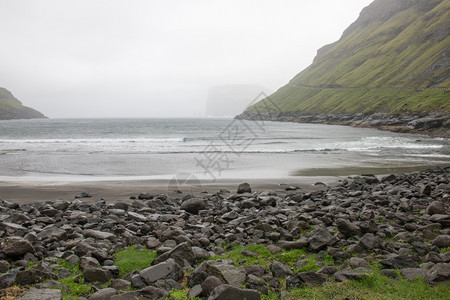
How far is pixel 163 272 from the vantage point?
707 centimetres

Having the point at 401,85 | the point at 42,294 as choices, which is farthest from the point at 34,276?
the point at 401,85

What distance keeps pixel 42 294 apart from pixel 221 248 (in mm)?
4557

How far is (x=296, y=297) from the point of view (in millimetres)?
6094

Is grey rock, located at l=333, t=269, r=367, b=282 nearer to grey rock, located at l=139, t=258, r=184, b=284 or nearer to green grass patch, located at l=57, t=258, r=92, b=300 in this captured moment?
grey rock, located at l=139, t=258, r=184, b=284

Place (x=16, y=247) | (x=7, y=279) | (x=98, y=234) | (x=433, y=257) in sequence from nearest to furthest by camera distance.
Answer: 1. (x=7, y=279)
2. (x=433, y=257)
3. (x=16, y=247)
4. (x=98, y=234)

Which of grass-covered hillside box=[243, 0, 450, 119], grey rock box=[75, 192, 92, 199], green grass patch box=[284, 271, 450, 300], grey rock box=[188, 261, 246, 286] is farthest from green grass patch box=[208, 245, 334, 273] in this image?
grass-covered hillside box=[243, 0, 450, 119]

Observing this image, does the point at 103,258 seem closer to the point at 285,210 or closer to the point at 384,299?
the point at 384,299

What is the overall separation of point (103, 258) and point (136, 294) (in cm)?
242

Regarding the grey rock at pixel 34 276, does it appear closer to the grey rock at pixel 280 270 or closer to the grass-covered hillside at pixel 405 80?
the grey rock at pixel 280 270

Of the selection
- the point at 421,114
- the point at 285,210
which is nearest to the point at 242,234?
the point at 285,210

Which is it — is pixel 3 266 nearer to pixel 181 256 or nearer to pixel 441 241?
pixel 181 256

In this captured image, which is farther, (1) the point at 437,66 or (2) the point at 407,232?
(1) the point at 437,66

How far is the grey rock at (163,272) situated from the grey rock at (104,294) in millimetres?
746

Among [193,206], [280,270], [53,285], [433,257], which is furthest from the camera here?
[193,206]
